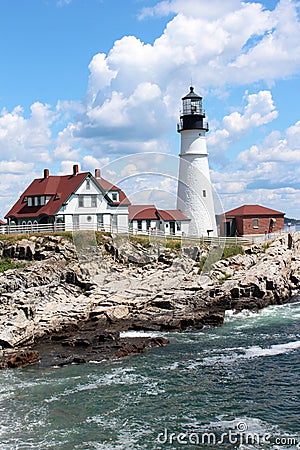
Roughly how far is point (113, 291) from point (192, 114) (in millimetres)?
17130

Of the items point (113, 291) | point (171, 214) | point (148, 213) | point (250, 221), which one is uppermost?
point (148, 213)

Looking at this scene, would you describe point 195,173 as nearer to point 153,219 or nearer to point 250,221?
point 153,219

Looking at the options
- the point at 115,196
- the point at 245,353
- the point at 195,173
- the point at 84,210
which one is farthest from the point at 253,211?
the point at 245,353

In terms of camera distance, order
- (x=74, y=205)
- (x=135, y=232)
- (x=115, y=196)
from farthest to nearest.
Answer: (x=115, y=196) → (x=135, y=232) → (x=74, y=205)

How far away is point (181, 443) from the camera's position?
1273 cm

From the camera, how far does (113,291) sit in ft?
94.1

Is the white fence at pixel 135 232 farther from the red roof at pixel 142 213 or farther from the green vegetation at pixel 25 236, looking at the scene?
the red roof at pixel 142 213

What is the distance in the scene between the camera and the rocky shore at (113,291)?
21969 mm

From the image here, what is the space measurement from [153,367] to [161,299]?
897 centimetres

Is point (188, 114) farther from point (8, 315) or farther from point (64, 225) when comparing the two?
point (8, 315)

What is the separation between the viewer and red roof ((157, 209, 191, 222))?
3934 centimetres

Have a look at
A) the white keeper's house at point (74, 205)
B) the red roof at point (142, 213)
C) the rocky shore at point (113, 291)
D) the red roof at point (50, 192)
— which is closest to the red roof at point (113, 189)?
the white keeper's house at point (74, 205)

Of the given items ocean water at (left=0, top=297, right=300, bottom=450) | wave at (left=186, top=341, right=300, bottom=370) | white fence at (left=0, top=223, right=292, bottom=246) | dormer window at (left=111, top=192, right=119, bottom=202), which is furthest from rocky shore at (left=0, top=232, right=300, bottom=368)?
dormer window at (left=111, top=192, right=119, bottom=202)

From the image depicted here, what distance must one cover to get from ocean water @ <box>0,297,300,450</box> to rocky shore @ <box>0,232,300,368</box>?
6.62 ft
